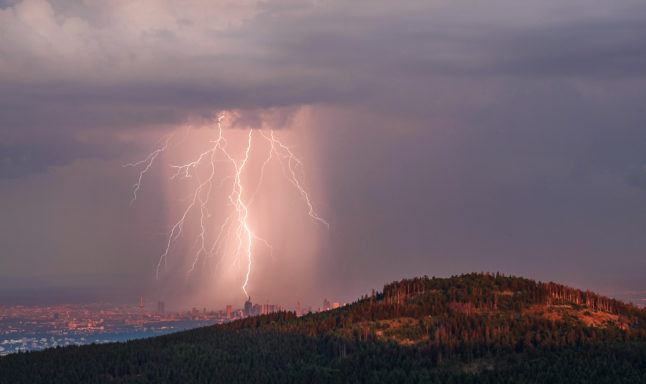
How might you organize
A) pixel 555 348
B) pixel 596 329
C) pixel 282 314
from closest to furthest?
1. pixel 555 348
2. pixel 596 329
3. pixel 282 314

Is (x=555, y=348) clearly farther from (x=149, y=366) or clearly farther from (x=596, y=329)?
(x=149, y=366)

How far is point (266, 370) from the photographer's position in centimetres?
8756

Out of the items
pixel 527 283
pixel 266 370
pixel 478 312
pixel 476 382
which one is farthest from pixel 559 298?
pixel 266 370

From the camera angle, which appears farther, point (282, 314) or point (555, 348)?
point (282, 314)

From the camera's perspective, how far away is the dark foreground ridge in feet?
255

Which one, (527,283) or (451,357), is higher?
(527,283)

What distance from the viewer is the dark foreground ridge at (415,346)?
7788cm

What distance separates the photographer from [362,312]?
9938 centimetres

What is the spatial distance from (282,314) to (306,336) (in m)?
20.7

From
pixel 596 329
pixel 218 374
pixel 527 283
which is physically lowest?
pixel 218 374

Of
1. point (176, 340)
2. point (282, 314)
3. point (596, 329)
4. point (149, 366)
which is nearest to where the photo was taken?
point (596, 329)

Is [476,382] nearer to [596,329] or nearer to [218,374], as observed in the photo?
[596,329]

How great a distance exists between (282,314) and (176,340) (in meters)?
18.0

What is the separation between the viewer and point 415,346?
283ft
